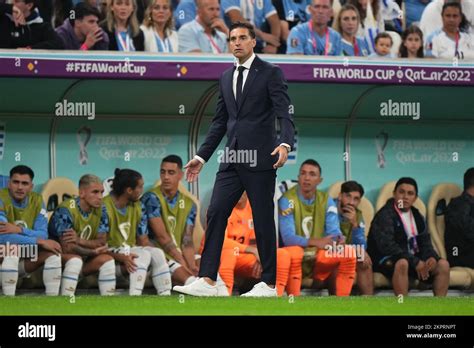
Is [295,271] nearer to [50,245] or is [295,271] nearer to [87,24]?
[50,245]

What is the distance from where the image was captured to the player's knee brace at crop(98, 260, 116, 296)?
1126 centimetres

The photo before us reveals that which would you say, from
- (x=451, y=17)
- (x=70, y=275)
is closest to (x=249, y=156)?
→ (x=70, y=275)

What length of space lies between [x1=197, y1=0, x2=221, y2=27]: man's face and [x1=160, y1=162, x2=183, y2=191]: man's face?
157 cm

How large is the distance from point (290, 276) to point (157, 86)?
245 cm

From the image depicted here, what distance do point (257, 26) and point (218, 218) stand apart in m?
4.84

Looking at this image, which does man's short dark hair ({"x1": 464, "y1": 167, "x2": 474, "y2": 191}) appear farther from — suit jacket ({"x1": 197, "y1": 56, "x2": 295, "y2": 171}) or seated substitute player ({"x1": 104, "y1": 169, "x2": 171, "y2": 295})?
suit jacket ({"x1": 197, "y1": 56, "x2": 295, "y2": 171})

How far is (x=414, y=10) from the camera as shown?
1361 cm

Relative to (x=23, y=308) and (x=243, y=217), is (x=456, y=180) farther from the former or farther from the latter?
(x=23, y=308)

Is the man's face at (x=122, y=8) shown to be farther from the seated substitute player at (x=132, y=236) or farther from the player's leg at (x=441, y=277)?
the player's leg at (x=441, y=277)

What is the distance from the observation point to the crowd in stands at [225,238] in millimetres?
11250

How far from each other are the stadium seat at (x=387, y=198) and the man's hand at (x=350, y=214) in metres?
0.37

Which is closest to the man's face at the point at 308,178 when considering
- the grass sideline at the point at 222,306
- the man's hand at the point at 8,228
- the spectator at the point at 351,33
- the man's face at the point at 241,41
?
the spectator at the point at 351,33
